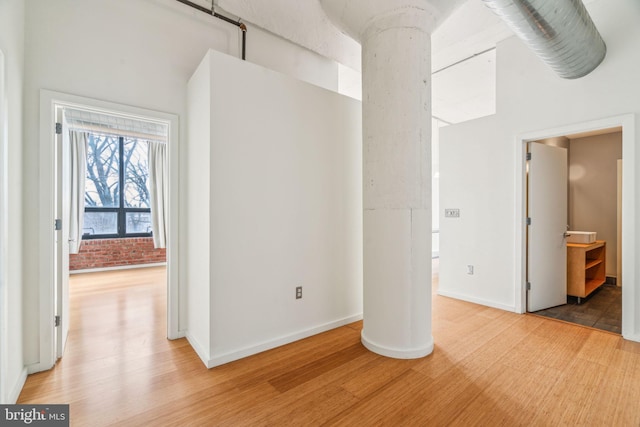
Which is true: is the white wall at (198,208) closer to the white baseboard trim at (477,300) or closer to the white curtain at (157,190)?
the white baseboard trim at (477,300)

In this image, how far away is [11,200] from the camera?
1.87 metres

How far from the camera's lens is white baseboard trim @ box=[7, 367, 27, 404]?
179cm

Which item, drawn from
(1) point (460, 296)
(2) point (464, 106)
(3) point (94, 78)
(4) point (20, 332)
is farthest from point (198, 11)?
(2) point (464, 106)

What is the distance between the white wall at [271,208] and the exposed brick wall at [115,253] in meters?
4.60

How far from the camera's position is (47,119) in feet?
7.37

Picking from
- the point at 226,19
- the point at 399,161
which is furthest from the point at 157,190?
the point at 399,161

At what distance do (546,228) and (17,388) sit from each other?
5.30m

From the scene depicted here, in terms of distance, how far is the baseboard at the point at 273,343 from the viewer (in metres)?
2.35

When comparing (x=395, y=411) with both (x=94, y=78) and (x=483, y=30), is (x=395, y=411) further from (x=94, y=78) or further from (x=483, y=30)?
(x=483, y=30)

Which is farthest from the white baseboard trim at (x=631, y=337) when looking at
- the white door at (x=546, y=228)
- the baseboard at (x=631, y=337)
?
the white door at (x=546, y=228)

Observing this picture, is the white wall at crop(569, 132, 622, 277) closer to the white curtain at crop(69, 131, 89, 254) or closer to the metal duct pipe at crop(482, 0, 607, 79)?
the metal duct pipe at crop(482, 0, 607, 79)

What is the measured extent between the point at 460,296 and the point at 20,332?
4.64 metres

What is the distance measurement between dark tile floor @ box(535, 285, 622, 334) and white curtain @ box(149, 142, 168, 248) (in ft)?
22.7

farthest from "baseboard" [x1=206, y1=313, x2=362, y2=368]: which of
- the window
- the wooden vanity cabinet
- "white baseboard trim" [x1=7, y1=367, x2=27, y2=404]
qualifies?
the window
